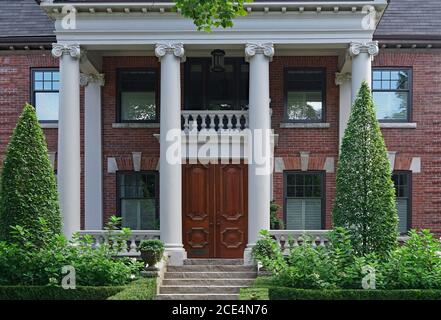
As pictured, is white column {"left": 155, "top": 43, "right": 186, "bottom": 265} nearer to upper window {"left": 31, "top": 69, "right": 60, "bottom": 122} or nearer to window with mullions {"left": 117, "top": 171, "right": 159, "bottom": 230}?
window with mullions {"left": 117, "top": 171, "right": 159, "bottom": 230}

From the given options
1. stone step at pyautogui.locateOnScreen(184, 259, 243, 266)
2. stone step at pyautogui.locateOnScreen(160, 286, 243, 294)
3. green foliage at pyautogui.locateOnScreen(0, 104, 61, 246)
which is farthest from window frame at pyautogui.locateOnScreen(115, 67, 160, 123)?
stone step at pyautogui.locateOnScreen(160, 286, 243, 294)

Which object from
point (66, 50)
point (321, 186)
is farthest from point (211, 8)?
point (321, 186)

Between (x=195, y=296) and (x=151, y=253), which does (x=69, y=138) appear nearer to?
(x=151, y=253)

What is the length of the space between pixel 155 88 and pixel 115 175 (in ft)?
9.75

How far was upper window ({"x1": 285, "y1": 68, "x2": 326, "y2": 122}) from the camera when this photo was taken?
23.0 meters

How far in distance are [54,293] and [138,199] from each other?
743cm

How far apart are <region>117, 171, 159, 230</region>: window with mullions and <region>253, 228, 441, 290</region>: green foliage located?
280 inches

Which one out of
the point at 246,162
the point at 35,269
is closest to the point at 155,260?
the point at 35,269

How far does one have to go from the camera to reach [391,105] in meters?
23.3

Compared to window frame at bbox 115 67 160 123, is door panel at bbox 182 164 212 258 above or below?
below

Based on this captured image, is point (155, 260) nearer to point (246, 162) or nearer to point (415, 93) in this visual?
point (246, 162)

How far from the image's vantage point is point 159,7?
19.6 metres

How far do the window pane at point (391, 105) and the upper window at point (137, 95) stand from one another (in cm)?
695
